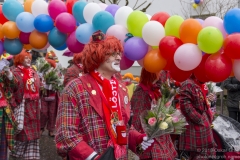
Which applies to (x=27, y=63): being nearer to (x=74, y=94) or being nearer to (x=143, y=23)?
(x=143, y=23)

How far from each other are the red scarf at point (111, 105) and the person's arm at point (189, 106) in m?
1.53

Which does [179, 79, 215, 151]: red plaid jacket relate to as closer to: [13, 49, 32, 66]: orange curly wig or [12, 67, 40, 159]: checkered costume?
[12, 67, 40, 159]: checkered costume

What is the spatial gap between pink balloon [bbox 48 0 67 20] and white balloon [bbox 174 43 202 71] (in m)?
1.70

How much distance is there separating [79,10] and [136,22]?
32.5 inches

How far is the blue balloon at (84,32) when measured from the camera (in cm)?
370

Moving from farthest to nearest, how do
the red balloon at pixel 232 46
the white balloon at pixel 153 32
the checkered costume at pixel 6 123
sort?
the checkered costume at pixel 6 123
the white balloon at pixel 153 32
the red balloon at pixel 232 46

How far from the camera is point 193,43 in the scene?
10.4ft

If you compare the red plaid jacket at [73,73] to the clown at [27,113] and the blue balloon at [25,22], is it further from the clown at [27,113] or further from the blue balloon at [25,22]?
the blue balloon at [25,22]

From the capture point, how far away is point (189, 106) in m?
3.76

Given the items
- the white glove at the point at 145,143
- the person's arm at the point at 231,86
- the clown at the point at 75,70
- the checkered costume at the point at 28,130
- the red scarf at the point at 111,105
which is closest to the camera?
the red scarf at the point at 111,105

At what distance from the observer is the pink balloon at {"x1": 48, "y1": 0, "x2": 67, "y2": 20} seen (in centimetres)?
397

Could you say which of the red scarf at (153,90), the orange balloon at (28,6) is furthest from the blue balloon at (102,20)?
the orange balloon at (28,6)

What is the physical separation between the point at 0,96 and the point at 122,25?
1.91m

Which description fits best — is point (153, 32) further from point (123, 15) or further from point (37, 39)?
point (37, 39)
